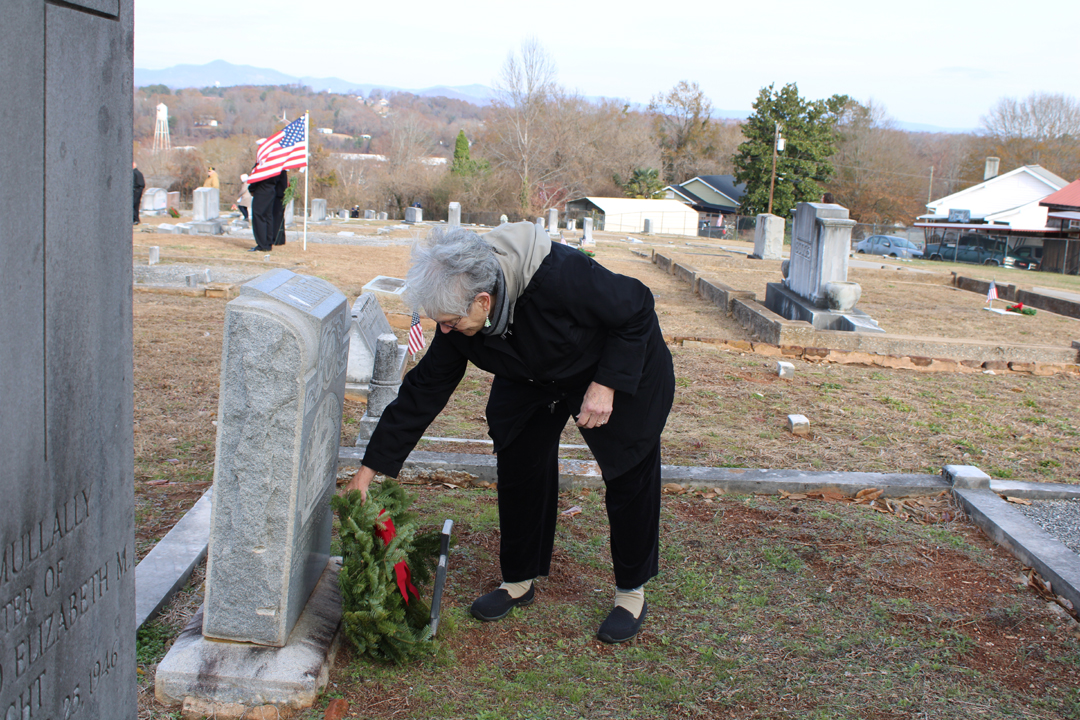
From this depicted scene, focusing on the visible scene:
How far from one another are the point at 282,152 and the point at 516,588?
12.8 m

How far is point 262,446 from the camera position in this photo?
7.84ft

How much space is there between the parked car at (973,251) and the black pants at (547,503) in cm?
3460

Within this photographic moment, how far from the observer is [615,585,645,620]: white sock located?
3.04m

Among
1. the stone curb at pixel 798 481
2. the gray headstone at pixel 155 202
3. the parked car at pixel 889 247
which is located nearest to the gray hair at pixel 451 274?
the stone curb at pixel 798 481

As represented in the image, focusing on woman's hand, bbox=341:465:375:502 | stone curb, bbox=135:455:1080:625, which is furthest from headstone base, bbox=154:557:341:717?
stone curb, bbox=135:455:1080:625

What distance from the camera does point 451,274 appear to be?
235 centimetres

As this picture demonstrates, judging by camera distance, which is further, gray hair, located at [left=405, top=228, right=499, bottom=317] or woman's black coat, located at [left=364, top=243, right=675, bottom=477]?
woman's black coat, located at [left=364, top=243, right=675, bottom=477]

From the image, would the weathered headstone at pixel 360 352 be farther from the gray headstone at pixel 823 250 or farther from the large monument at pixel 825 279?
the gray headstone at pixel 823 250

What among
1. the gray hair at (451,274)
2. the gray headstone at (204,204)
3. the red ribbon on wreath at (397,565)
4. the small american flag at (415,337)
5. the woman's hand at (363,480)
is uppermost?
the gray headstone at (204,204)

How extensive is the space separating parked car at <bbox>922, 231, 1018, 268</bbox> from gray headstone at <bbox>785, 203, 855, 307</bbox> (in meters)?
26.2

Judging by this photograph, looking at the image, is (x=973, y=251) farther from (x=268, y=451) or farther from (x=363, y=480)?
(x=268, y=451)

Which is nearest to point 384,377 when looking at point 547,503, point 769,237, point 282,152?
point 547,503

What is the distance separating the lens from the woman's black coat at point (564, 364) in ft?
8.42

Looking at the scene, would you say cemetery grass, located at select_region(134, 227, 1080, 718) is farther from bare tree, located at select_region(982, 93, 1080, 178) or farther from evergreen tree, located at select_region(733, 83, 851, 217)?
bare tree, located at select_region(982, 93, 1080, 178)
